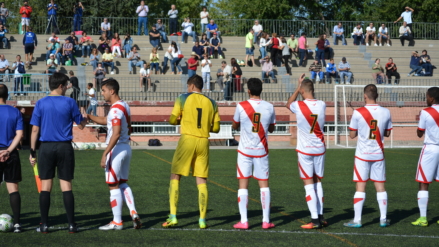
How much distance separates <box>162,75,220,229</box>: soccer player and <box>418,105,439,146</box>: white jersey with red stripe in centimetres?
325

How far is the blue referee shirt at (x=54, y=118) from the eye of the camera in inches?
297

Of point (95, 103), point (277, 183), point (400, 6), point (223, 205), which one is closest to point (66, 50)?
point (95, 103)

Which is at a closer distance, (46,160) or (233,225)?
(46,160)

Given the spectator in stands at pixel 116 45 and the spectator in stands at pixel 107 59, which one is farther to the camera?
the spectator in stands at pixel 116 45

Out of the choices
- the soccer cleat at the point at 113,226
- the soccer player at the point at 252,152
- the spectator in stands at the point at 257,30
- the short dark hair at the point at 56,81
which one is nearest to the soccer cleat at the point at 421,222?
the soccer player at the point at 252,152

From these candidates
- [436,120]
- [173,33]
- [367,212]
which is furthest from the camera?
[173,33]

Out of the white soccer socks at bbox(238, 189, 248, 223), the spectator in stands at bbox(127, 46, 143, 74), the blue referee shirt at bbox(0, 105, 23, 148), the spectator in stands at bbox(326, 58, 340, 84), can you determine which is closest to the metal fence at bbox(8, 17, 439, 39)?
the spectator in stands at bbox(127, 46, 143, 74)

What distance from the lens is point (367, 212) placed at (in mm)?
9594

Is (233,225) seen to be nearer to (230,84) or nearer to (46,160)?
(46,160)

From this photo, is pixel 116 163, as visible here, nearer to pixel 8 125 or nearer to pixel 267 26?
pixel 8 125

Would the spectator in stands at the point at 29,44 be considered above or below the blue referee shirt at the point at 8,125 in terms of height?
above

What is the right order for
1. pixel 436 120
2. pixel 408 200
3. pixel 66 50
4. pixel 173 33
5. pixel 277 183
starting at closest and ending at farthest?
pixel 436 120 < pixel 408 200 < pixel 277 183 < pixel 66 50 < pixel 173 33

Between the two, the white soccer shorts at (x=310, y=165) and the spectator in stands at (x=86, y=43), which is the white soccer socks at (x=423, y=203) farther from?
the spectator in stands at (x=86, y=43)

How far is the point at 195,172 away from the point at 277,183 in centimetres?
551
